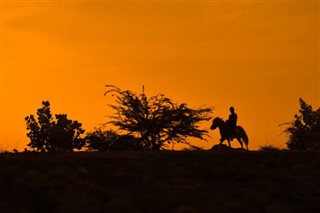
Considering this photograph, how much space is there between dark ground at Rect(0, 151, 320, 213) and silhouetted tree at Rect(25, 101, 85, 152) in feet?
67.3

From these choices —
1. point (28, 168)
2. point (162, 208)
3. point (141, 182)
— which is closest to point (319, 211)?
point (162, 208)

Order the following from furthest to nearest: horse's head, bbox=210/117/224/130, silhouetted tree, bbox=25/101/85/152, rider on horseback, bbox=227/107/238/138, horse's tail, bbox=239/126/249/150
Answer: silhouetted tree, bbox=25/101/85/152 < horse's tail, bbox=239/126/249/150 < horse's head, bbox=210/117/224/130 < rider on horseback, bbox=227/107/238/138

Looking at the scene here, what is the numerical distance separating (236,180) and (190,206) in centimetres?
207

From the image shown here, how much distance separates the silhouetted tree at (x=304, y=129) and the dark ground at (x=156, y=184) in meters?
28.5

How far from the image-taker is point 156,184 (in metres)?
9.93

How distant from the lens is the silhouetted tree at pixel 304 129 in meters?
40.7

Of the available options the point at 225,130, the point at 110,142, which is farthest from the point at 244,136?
the point at 110,142

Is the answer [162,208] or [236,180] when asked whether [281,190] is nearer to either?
[236,180]

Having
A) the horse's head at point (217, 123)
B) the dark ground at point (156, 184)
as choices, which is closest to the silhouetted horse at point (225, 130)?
the horse's head at point (217, 123)

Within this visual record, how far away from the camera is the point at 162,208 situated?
862 cm

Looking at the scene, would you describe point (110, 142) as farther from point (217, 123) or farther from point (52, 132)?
point (217, 123)

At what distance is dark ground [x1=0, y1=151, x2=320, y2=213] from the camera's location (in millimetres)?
8820

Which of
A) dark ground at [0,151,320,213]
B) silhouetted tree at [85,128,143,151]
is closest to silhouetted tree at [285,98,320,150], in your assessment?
silhouetted tree at [85,128,143,151]

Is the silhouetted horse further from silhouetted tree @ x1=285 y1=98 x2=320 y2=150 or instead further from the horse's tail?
silhouetted tree @ x1=285 y1=98 x2=320 y2=150
